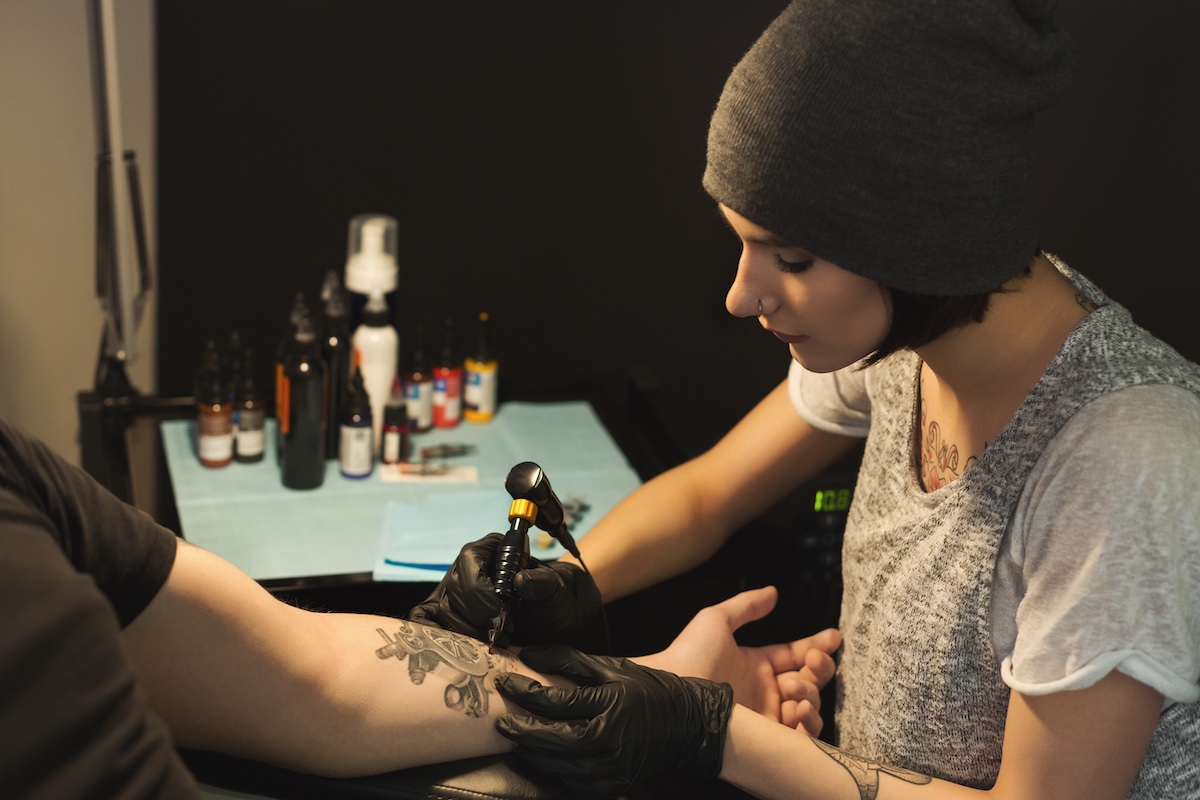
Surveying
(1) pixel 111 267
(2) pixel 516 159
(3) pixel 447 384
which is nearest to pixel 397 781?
(3) pixel 447 384

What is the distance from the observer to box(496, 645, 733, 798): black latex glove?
1.19 meters

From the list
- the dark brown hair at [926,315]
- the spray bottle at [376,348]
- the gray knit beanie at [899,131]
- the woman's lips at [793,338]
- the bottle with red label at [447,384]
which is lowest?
the bottle with red label at [447,384]

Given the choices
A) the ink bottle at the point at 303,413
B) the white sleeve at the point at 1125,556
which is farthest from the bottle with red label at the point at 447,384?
the white sleeve at the point at 1125,556

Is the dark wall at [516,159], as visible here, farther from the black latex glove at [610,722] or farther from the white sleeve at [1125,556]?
the white sleeve at [1125,556]

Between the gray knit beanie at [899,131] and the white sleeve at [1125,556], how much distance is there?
0.19 m

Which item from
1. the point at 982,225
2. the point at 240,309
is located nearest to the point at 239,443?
the point at 240,309

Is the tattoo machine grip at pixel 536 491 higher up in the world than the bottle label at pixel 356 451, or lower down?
higher up

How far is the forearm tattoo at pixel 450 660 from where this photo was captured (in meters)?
1.24

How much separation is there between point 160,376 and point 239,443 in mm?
887

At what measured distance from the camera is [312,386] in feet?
6.49

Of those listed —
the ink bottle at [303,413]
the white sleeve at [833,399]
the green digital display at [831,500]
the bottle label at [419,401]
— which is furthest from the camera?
the bottle label at [419,401]

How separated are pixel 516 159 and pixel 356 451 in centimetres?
101

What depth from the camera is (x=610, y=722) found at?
3.92ft

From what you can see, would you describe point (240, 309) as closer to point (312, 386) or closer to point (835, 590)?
point (312, 386)
